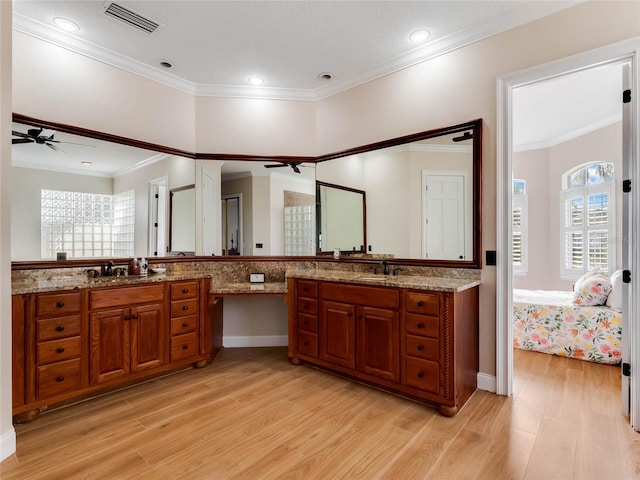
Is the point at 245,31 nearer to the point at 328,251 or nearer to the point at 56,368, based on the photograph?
the point at 328,251

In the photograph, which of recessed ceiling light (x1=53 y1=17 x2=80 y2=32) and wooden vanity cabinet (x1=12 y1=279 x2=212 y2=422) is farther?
recessed ceiling light (x1=53 y1=17 x2=80 y2=32)

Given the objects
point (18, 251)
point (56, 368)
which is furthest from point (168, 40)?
point (56, 368)

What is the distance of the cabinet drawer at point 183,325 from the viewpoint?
9.62 ft

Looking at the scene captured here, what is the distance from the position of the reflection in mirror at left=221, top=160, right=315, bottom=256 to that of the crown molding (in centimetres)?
81

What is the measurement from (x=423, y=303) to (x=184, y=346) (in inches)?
85.1

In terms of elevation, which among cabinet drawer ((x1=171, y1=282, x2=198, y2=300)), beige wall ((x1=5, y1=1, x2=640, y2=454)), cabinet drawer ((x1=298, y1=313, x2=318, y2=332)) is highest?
beige wall ((x1=5, y1=1, x2=640, y2=454))

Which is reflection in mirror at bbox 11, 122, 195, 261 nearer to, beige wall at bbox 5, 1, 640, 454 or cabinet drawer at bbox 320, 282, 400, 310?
beige wall at bbox 5, 1, 640, 454

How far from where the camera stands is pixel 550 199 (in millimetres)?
5668

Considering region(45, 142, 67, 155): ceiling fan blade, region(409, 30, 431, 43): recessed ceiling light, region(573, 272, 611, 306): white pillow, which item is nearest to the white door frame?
region(409, 30, 431, 43): recessed ceiling light

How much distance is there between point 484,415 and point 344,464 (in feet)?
3.63

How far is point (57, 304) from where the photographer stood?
2.29 meters

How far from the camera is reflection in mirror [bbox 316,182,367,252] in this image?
3.46 meters

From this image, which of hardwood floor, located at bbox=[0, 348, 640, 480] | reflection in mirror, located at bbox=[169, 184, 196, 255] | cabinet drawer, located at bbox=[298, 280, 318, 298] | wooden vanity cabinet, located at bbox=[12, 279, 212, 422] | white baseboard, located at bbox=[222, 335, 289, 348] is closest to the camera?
hardwood floor, located at bbox=[0, 348, 640, 480]

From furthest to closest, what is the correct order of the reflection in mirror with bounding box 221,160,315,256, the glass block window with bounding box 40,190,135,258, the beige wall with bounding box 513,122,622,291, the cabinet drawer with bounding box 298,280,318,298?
1. the beige wall with bounding box 513,122,622,291
2. the reflection in mirror with bounding box 221,160,315,256
3. the cabinet drawer with bounding box 298,280,318,298
4. the glass block window with bounding box 40,190,135,258
